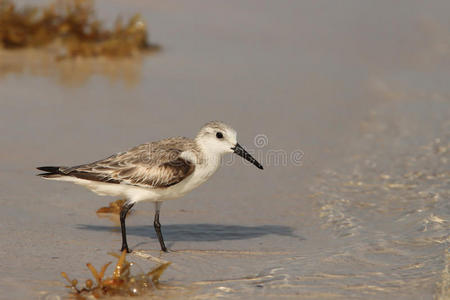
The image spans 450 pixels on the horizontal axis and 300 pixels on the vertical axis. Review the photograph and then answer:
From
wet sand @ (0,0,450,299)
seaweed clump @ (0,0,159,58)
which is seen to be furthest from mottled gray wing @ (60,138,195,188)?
seaweed clump @ (0,0,159,58)

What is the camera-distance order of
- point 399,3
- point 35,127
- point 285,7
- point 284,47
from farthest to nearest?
point 399,3 < point 285,7 < point 284,47 < point 35,127

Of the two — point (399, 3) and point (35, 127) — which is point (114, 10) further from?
point (399, 3)

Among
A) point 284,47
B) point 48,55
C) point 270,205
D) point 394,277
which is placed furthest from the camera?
point 284,47

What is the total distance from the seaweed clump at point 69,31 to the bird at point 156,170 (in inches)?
271

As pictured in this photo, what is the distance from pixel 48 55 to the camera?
45.9ft

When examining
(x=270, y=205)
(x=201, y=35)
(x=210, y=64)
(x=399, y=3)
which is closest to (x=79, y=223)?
(x=270, y=205)

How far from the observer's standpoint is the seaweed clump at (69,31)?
1392 cm

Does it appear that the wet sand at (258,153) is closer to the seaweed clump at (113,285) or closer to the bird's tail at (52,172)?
the seaweed clump at (113,285)

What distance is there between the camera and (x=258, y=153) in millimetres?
10117

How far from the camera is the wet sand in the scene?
6520 mm

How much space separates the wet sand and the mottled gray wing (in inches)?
24.3

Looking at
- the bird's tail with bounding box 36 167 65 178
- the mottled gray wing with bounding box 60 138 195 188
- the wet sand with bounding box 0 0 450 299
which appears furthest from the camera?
the bird's tail with bounding box 36 167 65 178

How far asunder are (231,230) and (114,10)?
9984 millimetres

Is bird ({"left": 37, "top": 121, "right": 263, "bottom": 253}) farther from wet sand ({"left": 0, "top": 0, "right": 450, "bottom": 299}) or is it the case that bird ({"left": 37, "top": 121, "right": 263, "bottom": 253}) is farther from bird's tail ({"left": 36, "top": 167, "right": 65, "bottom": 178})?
wet sand ({"left": 0, "top": 0, "right": 450, "bottom": 299})
